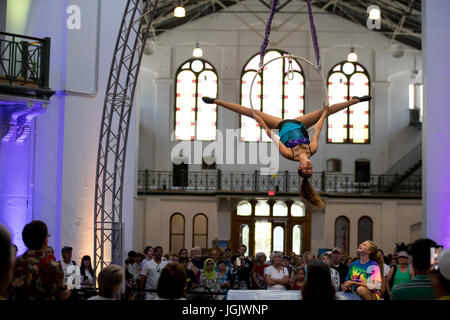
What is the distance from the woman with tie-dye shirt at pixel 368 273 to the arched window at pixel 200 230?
14.7 m

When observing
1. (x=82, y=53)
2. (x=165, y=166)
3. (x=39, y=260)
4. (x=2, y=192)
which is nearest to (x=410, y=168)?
(x=165, y=166)

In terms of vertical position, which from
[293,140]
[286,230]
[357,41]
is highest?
[357,41]

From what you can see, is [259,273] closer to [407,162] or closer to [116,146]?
[116,146]

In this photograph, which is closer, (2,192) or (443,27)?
(2,192)

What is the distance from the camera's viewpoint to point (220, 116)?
884 inches

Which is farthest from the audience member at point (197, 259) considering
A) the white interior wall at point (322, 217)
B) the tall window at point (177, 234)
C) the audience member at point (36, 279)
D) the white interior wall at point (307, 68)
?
the white interior wall at point (307, 68)

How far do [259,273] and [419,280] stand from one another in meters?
6.25

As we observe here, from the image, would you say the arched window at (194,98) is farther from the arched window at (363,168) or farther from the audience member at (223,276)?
the audience member at (223,276)

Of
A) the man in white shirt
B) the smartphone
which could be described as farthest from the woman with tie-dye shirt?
the man in white shirt

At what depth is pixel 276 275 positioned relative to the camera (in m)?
9.27

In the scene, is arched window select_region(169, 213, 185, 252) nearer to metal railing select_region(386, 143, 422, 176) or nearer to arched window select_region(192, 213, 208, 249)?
arched window select_region(192, 213, 208, 249)

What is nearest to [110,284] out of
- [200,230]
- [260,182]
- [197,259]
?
[197,259]

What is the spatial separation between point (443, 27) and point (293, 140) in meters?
6.18
